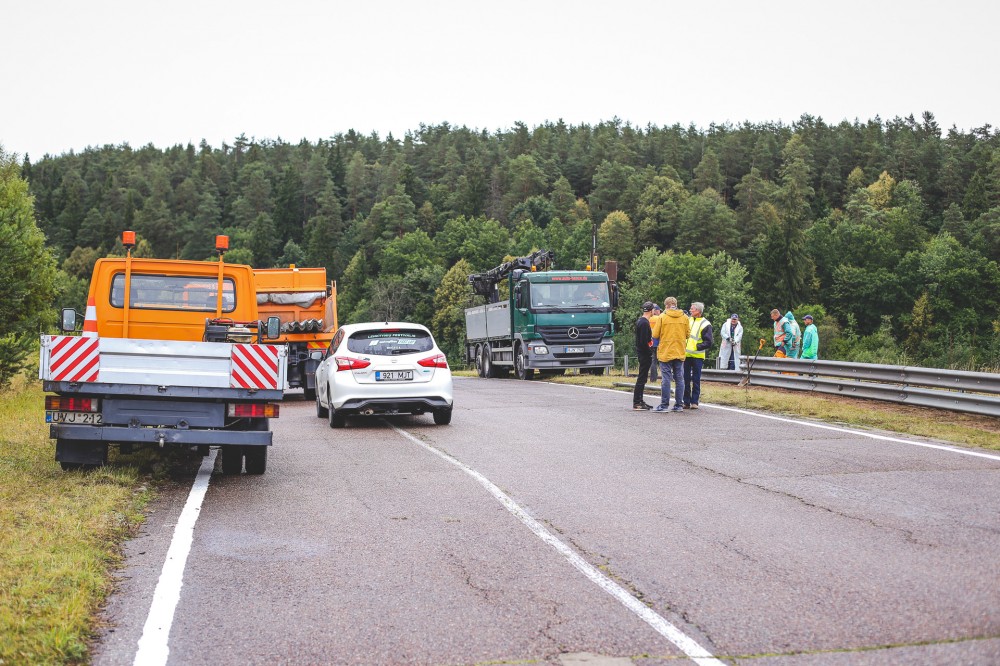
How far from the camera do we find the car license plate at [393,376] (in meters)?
15.0

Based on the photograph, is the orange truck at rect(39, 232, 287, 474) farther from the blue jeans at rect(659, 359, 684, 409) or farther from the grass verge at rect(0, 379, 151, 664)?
the blue jeans at rect(659, 359, 684, 409)

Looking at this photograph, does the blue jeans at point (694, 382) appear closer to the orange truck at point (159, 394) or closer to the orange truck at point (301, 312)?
the orange truck at point (301, 312)

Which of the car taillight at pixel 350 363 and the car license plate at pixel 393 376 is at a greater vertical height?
the car taillight at pixel 350 363

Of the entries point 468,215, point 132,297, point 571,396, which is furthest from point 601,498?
point 468,215

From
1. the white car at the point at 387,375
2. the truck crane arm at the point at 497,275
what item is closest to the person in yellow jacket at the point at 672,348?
the white car at the point at 387,375

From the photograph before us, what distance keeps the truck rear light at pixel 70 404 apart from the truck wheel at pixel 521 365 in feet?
68.3

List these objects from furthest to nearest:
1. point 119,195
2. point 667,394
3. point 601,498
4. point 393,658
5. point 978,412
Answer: point 119,195 < point 667,394 < point 978,412 < point 601,498 < point 393,658

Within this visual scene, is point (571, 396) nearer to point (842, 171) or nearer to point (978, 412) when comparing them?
point (978, 412)

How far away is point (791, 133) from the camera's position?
493 feet

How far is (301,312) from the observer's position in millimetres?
23672

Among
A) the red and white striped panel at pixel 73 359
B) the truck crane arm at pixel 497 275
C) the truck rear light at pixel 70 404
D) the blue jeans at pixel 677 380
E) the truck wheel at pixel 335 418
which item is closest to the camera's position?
the red and white striped panel at pixel 73 359

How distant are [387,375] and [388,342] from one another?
58 centimetres

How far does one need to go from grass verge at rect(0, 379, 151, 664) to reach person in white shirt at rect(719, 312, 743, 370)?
1784cm

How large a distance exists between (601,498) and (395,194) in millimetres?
140235
